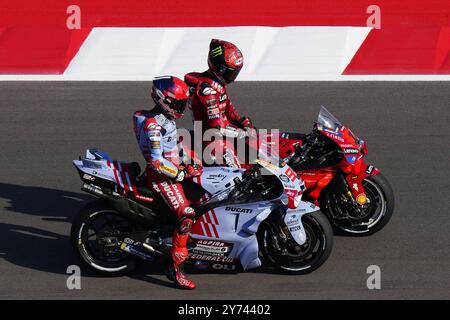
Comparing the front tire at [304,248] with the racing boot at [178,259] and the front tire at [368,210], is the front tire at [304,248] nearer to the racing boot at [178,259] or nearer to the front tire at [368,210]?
the racing boot at [178,259]

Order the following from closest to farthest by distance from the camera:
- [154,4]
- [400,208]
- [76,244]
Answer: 1. [76,244]
2. [400,208]
3. [154,4]

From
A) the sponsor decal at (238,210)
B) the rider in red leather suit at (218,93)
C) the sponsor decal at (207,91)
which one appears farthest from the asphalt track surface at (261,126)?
the sponsor decal at (207,91)

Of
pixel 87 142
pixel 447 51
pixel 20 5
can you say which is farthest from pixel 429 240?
pixel 20 5

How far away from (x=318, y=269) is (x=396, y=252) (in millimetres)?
933

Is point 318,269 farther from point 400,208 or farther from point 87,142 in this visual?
point 87,142

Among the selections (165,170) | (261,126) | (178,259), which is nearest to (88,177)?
(165,170)

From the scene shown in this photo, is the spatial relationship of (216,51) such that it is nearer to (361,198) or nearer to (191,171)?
(191,171)

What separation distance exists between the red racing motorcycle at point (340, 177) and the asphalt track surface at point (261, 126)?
9.1 inches

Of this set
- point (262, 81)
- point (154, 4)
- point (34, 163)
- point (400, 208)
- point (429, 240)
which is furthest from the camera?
point (154, 4)

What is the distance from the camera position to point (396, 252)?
396 inches

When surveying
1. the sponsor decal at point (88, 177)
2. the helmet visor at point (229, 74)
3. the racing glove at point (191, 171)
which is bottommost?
the sponsor decal at point (88, 177)

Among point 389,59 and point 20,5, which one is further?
point 20,5

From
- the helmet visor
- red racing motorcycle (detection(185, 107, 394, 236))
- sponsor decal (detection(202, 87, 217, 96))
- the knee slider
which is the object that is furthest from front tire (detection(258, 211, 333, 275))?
the helmet visor

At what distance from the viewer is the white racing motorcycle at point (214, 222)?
30.7 ft
